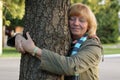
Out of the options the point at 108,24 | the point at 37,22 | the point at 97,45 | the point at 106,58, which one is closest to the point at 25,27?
→ the point at 37,22

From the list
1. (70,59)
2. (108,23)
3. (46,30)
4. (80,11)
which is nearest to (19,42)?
(46,30)

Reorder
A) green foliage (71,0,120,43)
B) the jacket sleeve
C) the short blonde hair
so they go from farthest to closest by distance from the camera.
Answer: green foliage (71,0,120,43), the short blonde hair, the jacket sleeve

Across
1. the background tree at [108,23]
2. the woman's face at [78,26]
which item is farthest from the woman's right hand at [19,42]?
the background tree at [108,23]

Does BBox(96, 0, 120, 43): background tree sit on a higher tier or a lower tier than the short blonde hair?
lower

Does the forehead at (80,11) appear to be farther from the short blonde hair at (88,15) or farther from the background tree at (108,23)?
the background tree at (108,23)

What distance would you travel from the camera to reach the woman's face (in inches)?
134

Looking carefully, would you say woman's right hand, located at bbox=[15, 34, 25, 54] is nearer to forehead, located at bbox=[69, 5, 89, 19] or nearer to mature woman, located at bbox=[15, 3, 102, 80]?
mature woman, located at bbox=[15, 3, 102, 80]

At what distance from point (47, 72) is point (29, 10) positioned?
1.93ft

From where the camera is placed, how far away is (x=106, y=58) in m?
27.2

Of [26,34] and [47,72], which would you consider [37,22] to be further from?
[47,72]

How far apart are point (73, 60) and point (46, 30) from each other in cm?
45

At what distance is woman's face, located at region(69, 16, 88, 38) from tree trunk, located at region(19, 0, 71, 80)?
3.1 inches

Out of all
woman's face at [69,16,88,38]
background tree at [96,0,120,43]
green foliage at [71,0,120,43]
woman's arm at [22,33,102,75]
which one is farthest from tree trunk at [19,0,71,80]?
green foliage at [71,0,120,43]

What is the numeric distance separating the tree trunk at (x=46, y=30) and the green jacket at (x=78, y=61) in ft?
0.75
